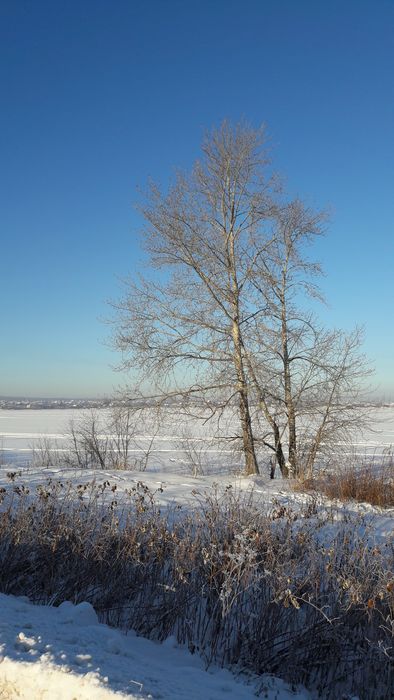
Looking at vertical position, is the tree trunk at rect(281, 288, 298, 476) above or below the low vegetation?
above

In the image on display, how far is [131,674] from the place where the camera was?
7.91 feet

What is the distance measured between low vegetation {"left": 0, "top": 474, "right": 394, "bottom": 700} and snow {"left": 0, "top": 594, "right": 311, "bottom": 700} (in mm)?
272

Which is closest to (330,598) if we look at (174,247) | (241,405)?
(241,405)

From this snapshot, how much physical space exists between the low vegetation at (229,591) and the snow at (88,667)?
272 mm

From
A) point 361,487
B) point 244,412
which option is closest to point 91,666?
point 361,487

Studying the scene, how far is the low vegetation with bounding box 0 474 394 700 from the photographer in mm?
3494

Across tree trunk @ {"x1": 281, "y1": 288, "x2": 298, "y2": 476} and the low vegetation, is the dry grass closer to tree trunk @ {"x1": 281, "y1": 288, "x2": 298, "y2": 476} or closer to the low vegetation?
tree trunk @ {"x1": 281, "y1": 288, "x2": 298, "y2": 476}

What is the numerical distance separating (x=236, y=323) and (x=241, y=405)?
2152 millimetres

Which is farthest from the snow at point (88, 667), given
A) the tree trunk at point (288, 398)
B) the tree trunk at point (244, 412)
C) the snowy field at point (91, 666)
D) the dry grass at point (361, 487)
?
the tree trunk at point (288, 398)

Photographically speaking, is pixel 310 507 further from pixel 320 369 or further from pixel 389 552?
pixel 320 369

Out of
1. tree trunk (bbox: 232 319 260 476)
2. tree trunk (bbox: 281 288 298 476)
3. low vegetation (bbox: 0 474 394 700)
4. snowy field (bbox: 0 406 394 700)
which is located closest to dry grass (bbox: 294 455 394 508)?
tree trunk (bbox: 232 319 260 476)

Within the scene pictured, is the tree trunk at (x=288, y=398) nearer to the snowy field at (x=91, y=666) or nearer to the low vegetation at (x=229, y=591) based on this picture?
the low vegetation at (x=229, y=591)

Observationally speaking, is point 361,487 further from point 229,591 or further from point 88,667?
point 88,667

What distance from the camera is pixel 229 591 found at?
352 centimetres
